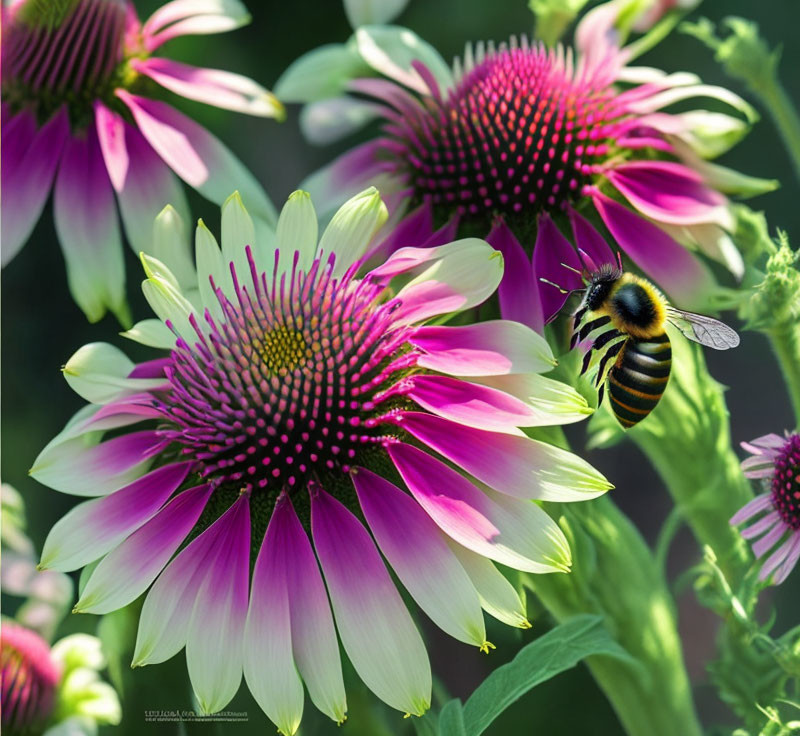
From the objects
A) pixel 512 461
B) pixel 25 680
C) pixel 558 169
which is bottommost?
pixel 25 680

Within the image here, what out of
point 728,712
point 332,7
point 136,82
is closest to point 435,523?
point 728,712

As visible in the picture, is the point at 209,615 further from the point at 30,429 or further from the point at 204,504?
the point at 30,429

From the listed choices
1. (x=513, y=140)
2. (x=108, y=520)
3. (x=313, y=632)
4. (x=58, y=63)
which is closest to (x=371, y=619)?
(x=313, y=632)

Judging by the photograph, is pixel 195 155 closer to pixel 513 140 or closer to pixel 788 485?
pixel 513 140

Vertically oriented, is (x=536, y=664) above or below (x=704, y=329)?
below

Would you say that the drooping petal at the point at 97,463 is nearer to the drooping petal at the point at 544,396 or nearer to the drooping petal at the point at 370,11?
the drooping petal at the point at 544,396

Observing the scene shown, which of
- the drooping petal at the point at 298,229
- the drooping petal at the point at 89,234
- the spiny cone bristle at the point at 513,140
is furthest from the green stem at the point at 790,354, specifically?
the drooping petal at the point at 89,234

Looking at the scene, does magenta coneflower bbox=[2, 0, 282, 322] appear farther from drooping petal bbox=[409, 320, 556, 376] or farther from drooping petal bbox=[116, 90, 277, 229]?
drooping petal bbox=[409, 320, 556, 376]
